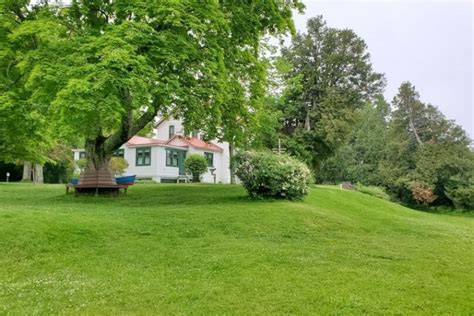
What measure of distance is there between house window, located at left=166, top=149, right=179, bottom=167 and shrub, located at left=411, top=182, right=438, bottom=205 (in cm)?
1992

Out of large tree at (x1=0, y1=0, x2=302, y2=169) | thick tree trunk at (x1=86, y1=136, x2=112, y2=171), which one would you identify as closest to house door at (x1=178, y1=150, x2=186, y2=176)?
thick tree trunk at (x1=86, y1=136, x2=112, y2=171)

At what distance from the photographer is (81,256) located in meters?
7.42

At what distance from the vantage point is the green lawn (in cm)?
529

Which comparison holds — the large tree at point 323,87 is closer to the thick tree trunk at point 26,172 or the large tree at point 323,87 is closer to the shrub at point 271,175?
the shrub at point 271,175

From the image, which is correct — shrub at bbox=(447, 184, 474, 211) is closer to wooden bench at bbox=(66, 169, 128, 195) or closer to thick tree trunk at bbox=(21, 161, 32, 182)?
wooden bench at bbox=(66, 169, 128, 195)

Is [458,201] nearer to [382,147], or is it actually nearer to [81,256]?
[382,147]

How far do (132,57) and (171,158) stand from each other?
25.2 metres

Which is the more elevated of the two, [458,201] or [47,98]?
[47,98]

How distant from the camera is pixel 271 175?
46.1 feet

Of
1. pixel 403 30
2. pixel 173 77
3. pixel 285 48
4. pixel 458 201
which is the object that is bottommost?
pixel 458 201

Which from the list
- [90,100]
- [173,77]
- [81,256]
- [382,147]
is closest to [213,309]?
[81,256]

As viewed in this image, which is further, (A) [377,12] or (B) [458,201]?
(B) [458,201]

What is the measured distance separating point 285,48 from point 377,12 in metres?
17.3

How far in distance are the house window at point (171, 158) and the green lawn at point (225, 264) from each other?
23.7 m
